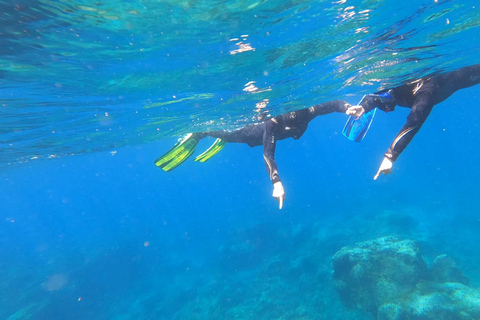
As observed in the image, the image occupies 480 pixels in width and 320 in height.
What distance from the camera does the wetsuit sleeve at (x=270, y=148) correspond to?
625 centimetres

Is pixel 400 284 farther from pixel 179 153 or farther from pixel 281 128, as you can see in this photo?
pixel 179 153

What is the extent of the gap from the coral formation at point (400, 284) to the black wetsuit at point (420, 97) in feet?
26.3

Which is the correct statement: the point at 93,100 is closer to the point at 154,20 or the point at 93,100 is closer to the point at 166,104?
the point at 166,104

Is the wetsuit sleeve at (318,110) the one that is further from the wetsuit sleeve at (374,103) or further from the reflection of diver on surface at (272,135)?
the wetsuit sleeve at (374,103)

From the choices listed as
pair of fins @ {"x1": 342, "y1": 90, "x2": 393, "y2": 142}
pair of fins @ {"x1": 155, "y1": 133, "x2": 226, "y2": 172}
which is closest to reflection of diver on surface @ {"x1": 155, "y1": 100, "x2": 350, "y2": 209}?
pair of fins @ {"x1": 155, "y1": 133, "x2": 226, "y2": 172}

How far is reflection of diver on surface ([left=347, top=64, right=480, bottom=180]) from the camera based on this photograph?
17.1ft

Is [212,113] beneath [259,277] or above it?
above

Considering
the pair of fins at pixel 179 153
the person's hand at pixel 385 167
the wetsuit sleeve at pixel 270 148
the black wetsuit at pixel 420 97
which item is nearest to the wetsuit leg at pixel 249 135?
the wetsuit sleeve at pixel 270 148

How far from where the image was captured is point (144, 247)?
3372 centimetres

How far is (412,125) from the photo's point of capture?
5.46m

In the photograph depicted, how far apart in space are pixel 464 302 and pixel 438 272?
282 centimetres

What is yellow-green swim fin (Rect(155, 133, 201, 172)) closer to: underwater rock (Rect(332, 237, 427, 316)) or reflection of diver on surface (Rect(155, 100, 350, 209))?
reflection of diver on surface (Rect(155, 100, 350, 209))

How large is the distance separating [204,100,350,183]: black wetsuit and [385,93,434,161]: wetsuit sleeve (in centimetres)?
232

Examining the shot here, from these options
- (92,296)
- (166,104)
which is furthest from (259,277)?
(92,296)
